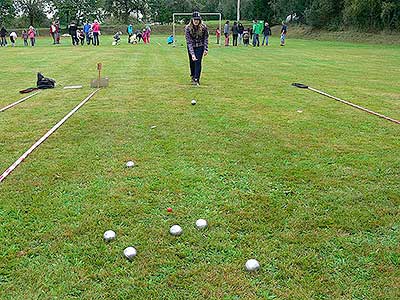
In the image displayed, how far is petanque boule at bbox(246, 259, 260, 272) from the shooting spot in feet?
8.96

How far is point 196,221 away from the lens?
337 cm

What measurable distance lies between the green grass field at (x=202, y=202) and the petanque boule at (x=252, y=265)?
6 cm

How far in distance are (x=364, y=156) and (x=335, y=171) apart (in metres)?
0.77

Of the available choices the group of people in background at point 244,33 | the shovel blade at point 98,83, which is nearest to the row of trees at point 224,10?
the group of people in background at point 244,33

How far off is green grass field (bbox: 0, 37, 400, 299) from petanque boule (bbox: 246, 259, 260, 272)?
0.06 metres

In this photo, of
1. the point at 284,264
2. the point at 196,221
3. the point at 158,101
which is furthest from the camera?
Answer: the point at 158,101

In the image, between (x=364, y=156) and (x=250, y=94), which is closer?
(x=364, y=156)

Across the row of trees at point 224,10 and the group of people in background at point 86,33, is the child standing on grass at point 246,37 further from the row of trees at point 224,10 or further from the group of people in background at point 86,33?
the row of trees at point 224,10

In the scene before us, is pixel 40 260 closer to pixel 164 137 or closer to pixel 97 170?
pixel 97 170

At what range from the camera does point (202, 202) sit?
148 inches

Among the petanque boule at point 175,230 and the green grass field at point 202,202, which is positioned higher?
the petanque boule at point 175,230

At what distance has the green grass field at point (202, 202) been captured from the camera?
2.66 metres

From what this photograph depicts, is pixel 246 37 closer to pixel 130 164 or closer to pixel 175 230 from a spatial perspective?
pixel 130 164

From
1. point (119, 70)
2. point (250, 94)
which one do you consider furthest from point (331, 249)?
point (119, 70)
